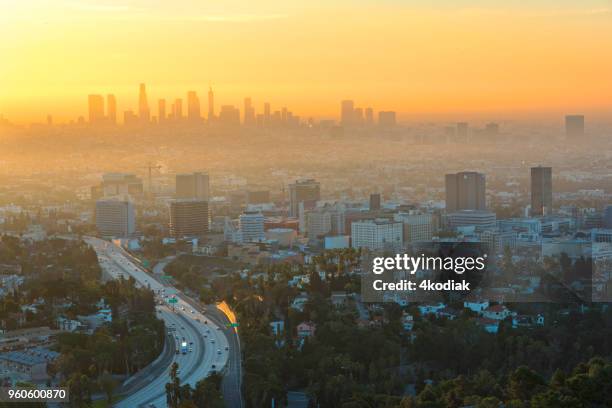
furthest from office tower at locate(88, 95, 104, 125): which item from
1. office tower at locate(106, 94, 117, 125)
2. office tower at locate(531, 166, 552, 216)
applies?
office tower at locate(531, 166, 552, 216)

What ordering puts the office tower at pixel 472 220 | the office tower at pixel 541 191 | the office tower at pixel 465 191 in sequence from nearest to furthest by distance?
1. the office tower at pixel 472 220
2. the office tower at pixel 541 191
3. the office tower at pixel 465 191

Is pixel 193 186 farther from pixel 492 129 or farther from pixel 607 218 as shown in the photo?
pixel 607 218

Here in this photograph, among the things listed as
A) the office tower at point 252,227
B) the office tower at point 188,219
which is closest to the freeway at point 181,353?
the office tower at point 252,227

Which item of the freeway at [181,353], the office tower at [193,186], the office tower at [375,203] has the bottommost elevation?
the freeway at [181,353]

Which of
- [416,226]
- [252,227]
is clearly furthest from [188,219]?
[416,226]

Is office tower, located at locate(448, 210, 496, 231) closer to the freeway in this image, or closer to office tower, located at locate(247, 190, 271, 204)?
office tower, located at locate(247, 190, 271, 204)

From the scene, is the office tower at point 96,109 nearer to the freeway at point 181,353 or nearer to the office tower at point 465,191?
the office tower at point 465,191
